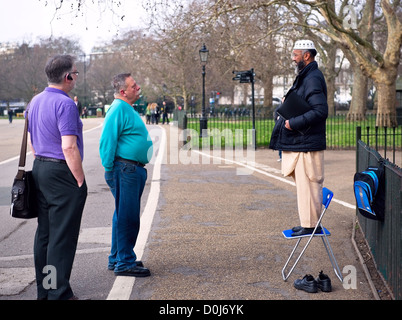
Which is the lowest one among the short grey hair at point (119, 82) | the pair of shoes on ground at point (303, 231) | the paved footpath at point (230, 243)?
the paved footpath at point (230, 243)

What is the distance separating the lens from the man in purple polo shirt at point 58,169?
5004mm

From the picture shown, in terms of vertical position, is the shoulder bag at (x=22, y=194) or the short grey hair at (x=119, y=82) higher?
the short grey hair at (x=119, y=82)

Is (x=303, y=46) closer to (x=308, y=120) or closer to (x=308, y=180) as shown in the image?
(x=308, y=120)

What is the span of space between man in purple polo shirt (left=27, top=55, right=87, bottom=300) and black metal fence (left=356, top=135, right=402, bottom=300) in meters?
2.42

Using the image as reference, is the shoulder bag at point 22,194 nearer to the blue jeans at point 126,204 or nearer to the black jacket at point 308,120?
the blue jeans at point 126,204

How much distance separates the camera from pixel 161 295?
17.3 ft

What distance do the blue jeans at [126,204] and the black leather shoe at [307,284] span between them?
4.97 ft

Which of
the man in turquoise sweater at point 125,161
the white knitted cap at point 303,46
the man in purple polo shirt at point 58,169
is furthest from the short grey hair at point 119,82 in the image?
the white knitted cap at point 303,46

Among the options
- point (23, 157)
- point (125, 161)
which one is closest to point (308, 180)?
point (125, 161)

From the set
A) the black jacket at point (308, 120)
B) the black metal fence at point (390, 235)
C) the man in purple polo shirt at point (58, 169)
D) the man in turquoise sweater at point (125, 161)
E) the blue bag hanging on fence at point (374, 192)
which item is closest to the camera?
the black metal fence at point (390, 235)

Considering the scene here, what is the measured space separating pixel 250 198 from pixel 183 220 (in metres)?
2.50

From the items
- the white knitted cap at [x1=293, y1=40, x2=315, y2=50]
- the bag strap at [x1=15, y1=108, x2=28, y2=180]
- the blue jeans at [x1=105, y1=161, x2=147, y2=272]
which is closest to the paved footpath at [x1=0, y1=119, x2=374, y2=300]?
the blue jeans at [x1=105, y1=161, x2=147, y2=272]

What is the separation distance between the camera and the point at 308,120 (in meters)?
5.54

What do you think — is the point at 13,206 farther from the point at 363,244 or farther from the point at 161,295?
the point at 363,244
